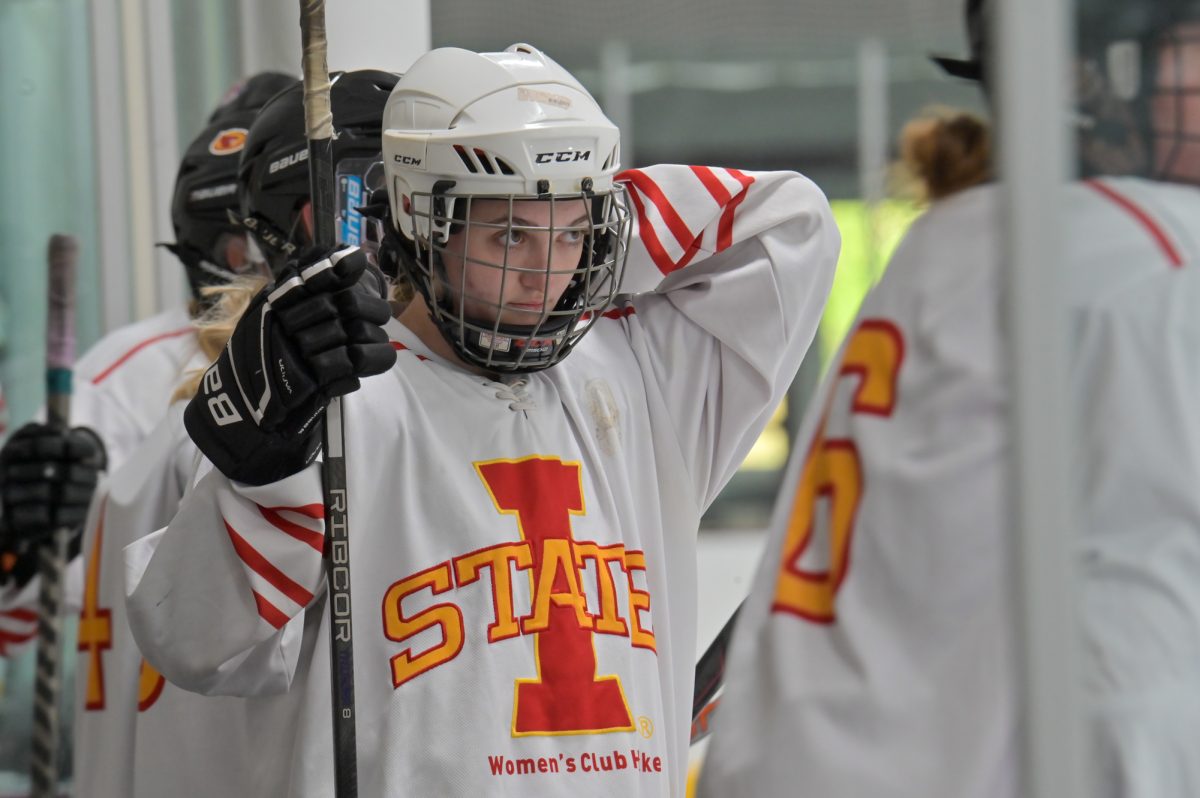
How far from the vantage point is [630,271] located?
68.2 inches

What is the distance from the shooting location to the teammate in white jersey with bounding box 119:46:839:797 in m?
1.47

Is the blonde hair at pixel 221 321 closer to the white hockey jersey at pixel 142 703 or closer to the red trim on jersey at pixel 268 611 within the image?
the white hockey jersey at pixel 142 703

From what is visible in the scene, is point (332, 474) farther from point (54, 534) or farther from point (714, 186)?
point (54, 534)

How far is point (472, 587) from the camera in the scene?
1.52m

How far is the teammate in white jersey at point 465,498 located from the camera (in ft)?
4.83

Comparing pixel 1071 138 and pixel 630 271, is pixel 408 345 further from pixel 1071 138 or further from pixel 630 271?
pixel 1071 138

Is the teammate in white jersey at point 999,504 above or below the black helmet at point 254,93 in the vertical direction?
below

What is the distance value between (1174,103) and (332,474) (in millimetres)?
811

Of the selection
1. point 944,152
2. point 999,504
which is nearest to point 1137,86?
point 944,152

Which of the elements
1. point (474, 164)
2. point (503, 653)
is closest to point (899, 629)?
point (503, 653)

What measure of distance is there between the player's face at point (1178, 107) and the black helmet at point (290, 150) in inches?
47.1

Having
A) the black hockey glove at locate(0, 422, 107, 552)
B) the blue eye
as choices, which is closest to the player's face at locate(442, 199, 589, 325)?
the blue eye

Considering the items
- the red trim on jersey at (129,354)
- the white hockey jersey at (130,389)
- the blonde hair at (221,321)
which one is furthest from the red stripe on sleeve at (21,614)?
the blonde hair at (221,321)

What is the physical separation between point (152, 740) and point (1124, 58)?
1460 millimetres
